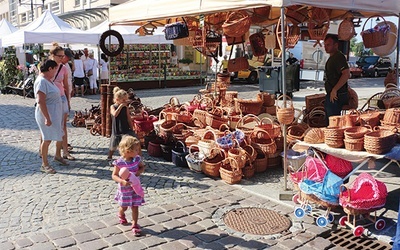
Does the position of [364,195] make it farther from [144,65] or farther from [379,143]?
[144,65]

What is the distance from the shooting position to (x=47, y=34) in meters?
13.8

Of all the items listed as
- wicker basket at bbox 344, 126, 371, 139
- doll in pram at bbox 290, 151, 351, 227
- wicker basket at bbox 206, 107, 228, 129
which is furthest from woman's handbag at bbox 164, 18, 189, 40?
wicker basket at bbox 344, 126, 371, 139

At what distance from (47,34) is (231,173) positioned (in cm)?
1076

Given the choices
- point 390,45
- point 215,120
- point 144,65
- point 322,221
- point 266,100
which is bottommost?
point 322,221

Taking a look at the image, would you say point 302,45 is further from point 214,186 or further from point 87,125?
point 214,186

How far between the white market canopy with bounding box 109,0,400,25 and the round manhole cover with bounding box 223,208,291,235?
2.39m

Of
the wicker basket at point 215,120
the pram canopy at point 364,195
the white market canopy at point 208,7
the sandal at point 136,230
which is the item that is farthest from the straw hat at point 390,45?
the sandal at point 136,230

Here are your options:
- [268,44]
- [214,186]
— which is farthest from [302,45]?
[214,186]

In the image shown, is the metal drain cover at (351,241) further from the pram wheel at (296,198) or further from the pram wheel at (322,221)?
the pram wheel at (296,198)

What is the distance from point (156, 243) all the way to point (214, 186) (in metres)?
1.78

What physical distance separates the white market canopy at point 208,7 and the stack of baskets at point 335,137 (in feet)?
5.05

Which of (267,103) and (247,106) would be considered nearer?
(247,106)

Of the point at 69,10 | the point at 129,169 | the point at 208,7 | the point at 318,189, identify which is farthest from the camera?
the point at 69,10

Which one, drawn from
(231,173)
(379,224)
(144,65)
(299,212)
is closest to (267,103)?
(231,173)
